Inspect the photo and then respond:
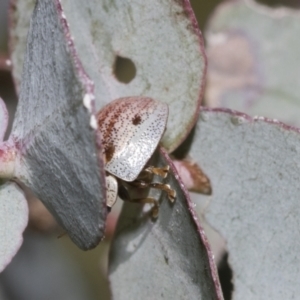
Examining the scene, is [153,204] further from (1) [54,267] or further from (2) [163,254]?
(1) [54,267]

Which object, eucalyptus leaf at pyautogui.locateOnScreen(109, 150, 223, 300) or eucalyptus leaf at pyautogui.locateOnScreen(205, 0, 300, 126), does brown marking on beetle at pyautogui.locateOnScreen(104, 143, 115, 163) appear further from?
eucalyptus leaf at pyautogui.locateOnScreen(205, 0, 300, 126)

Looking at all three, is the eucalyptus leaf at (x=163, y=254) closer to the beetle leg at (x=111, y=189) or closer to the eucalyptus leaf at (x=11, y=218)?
the beetle leg at (x=111, y=189)

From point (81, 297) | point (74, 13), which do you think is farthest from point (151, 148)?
point (81, 297)

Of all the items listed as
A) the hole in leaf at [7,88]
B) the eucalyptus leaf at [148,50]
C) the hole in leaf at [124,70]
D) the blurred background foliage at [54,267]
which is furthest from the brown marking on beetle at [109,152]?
the blurred background foliage at [54,267]

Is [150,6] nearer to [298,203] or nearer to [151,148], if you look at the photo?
[151,148]

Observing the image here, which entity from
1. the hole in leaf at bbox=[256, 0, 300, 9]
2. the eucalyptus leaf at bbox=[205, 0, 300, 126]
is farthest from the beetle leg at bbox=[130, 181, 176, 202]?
the hole in leaf at bbox=[256, 0, 300, 9]
